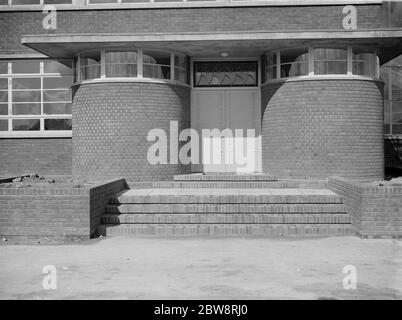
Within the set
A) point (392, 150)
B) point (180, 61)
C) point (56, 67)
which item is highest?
point (56, 67)

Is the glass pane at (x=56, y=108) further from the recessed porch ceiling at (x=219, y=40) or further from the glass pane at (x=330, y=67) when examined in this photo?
the glass pane at (x=330, y=67)

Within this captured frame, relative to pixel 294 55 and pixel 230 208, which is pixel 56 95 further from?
pixel 230 208

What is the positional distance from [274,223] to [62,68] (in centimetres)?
880

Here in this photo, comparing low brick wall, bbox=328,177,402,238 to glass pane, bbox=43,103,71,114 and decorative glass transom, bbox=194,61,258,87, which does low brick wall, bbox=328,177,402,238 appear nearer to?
decorative glass transom, bbox=194,61,258,87

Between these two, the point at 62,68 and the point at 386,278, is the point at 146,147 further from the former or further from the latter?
the point at 386,278

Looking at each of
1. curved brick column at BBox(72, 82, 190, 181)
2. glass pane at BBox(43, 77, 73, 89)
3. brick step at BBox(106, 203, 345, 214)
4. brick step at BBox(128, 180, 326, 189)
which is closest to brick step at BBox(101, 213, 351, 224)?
brick step at BBox(106, 203, 345, 214)

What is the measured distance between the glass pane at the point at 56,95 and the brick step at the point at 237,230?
6.82 m

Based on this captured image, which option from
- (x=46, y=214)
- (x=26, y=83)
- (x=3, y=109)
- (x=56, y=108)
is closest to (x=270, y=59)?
(x=56, y=108)

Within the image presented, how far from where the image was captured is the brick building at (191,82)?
14.8 metres

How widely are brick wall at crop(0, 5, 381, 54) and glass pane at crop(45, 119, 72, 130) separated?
2.62 m

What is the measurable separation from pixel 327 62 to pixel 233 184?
3.92m

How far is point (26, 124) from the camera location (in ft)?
57.3

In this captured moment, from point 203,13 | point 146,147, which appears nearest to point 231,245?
point 146,147

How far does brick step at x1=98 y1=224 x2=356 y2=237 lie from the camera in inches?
446
